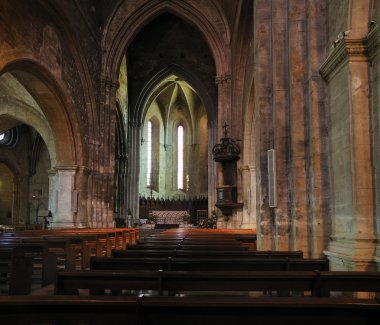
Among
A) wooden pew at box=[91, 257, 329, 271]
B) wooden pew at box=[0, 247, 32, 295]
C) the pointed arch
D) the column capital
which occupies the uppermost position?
the pointed arch

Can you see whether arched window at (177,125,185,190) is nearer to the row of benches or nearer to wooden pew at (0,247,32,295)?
the row of benches

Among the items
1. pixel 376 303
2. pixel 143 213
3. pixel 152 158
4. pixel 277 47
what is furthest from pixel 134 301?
pixel 152 158

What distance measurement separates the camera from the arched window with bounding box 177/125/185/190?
121 ft

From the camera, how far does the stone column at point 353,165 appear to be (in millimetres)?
5504

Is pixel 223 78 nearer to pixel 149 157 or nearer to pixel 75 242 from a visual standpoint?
pixel 149 157

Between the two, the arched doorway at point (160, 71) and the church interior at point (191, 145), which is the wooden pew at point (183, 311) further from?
the arched doorway at point (160, 71)

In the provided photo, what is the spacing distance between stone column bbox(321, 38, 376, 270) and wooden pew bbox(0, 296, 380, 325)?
3.66 meters

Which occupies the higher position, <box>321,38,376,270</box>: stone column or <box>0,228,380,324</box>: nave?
<box>321,38,376,270</box>: stone column

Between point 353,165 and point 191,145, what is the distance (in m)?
31.1

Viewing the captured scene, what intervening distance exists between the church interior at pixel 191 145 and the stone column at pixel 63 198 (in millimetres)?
46

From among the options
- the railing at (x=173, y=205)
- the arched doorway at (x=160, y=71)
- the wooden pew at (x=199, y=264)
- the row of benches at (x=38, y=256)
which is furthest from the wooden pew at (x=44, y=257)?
the railing at (x=173, y=205)

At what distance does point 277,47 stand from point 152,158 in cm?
2761

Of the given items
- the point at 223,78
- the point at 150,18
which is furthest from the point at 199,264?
the point at 150,18

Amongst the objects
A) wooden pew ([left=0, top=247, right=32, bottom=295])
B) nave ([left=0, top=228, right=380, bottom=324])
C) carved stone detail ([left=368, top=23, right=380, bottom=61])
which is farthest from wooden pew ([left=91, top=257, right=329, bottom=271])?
carved stone detail ([left=368, top=23, right=380, bottom=61])
